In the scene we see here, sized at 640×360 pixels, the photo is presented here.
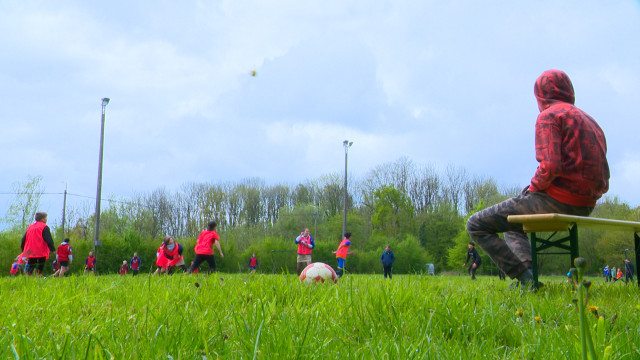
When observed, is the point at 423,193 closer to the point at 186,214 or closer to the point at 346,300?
the point at 186,214

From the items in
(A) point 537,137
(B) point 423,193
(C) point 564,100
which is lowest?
(A) point 537,137

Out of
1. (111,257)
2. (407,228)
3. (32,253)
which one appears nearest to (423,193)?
(407,228)

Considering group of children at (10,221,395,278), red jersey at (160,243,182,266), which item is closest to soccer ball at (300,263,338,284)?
group of children at (10,221,395,278)

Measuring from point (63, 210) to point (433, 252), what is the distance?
35.1 meters

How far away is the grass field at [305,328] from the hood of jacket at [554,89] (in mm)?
1877

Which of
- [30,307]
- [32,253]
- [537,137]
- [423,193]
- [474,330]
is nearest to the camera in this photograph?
[474,330]

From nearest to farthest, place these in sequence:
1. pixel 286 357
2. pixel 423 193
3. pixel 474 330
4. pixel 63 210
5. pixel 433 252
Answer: pixel 286 357, pixel 474 330, pixel 63 210, pixel 433 252, pixel 423 193

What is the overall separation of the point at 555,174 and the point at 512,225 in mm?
633

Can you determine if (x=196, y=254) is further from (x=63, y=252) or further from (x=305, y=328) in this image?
(x=305, y=328)

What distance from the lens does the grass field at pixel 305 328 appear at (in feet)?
5.40

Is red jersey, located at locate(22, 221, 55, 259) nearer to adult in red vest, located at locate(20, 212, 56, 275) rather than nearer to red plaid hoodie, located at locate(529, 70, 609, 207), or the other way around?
adult in red vest, located at locate(20, 212, 56, 275)

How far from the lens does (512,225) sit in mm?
4391

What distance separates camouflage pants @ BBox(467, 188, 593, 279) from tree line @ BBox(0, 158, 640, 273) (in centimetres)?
3154

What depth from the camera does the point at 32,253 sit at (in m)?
10.9
